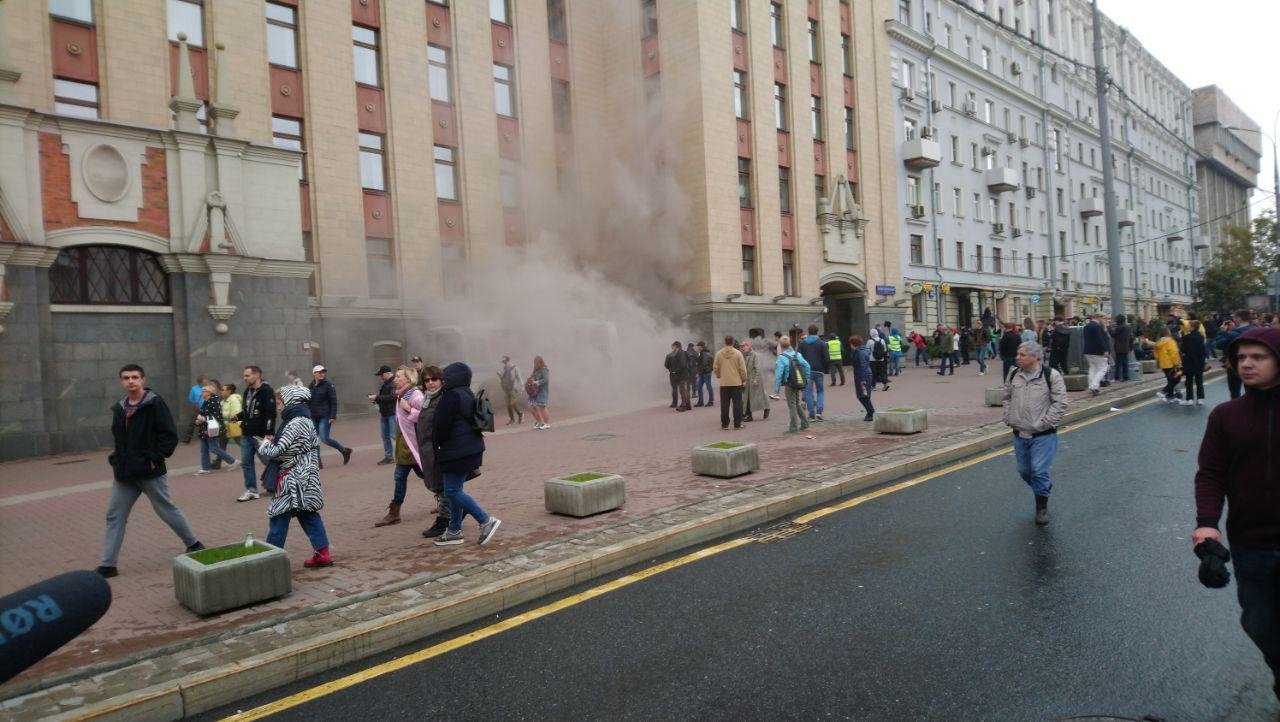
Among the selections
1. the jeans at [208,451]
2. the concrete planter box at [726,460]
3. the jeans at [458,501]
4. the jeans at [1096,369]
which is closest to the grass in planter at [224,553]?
the jeans at [458,501]

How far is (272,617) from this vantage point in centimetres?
456

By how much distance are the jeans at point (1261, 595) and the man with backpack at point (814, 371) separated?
943 cm

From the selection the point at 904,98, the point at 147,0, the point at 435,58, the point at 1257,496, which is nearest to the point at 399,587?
the point at 1257,496

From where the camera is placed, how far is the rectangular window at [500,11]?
24547 mm

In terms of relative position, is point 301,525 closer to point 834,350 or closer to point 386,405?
point 386,405

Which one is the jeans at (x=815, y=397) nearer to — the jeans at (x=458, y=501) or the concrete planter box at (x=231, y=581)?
the jeans at (x=458, y=501)

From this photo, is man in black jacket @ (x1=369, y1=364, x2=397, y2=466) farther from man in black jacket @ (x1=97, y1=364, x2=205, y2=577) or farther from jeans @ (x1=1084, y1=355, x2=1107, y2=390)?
jeans @ (x1=1084, y1=355, x2=1107, y2=390)

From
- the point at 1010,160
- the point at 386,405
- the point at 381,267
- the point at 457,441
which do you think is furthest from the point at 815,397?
the point at 1010,160

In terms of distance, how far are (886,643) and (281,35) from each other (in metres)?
22.3

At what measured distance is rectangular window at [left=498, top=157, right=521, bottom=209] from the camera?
24.7 meters

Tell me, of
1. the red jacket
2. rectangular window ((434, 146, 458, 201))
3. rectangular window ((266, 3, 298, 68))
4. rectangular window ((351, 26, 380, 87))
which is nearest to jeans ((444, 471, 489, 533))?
the red jacket

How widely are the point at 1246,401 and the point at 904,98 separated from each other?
35804 mm

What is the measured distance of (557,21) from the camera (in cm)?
2666

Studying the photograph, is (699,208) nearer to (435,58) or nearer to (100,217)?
(435,58)
